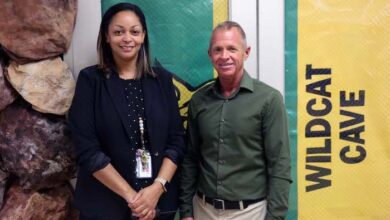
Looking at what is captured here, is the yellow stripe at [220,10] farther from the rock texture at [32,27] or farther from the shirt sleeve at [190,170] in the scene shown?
→ the rock texture at [32,27]

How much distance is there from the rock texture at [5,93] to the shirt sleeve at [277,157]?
1.00m

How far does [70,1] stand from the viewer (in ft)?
5.94

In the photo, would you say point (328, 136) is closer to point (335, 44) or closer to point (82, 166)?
point (335, 44)

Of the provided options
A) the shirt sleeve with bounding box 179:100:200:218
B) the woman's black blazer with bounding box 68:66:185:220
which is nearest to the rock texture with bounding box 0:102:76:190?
the woman's black blazer with bounding box 68:66:185:220

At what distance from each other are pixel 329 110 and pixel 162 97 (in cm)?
83

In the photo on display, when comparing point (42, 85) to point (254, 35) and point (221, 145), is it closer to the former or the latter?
point (221, 145)

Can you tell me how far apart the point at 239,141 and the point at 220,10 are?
693 mm

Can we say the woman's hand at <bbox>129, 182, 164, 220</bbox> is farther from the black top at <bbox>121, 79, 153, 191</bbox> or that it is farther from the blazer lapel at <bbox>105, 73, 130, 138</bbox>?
the blazer lapel at <bbox>105, 73, 130, 138</bbox>

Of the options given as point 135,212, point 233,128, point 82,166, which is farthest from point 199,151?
point 82,166

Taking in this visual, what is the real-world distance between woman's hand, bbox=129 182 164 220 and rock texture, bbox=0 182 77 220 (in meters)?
0.49

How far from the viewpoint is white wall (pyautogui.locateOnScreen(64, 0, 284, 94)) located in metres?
1.92

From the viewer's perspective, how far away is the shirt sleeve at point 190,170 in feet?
5.48

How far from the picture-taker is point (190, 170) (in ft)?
5.51

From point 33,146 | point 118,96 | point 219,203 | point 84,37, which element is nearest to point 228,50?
point 118,96
